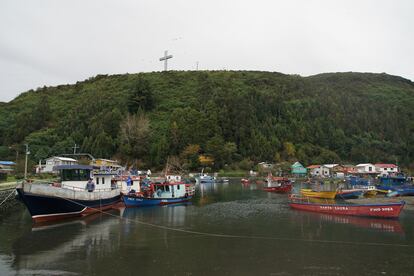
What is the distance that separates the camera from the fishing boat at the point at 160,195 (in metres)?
42.7

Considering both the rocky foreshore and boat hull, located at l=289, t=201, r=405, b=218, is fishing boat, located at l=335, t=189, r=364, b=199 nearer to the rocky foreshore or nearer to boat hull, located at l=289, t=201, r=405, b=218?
boat hull, located at l=289, t=201, r=405, b=218

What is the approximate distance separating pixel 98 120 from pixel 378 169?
109277mm

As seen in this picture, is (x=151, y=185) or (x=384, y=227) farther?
(x=151, y=185)

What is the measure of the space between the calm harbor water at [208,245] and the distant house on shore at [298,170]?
85911 millimetres

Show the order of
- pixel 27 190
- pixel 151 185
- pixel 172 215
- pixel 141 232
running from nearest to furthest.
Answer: pixel 141 232, pixel 27 190, pixel 172 215, pixel 151 185

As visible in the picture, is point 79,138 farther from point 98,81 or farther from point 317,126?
point 317,126

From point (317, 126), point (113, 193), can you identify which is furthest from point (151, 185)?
point (317, 126)

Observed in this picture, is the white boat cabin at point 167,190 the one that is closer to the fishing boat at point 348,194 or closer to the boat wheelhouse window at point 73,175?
the boat wheelhouse window at point 73,175

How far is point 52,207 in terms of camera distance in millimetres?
31047

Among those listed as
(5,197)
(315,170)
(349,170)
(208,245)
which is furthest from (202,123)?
(208,245)

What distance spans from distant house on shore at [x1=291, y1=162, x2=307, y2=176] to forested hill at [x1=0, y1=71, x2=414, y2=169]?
11.0 metres

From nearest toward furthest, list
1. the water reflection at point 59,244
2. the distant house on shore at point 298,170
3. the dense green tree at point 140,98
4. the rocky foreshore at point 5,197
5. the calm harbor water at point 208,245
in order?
the calm harbor water at point 208,245 → the water reflection at point 59,244 → the rocky foreshore at point 5,197 → the distant house on shore at point 298,170 → the dense green tree at point 140,98

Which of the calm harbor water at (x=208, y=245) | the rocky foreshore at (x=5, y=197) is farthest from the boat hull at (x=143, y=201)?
the rocky foreshore at (x=5, y=197)

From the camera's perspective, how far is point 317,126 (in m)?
156
